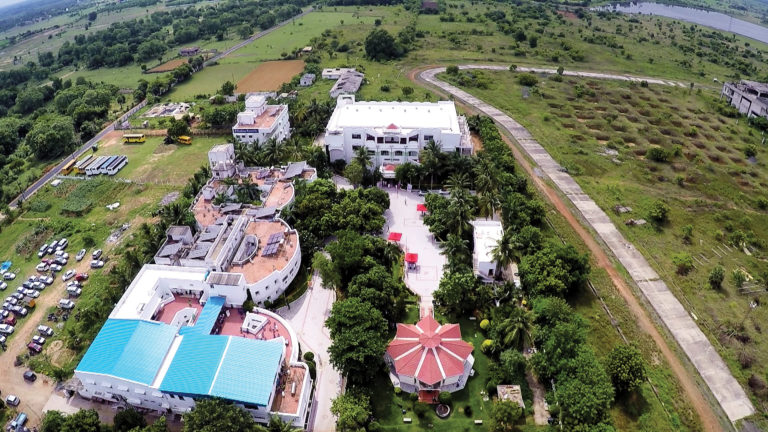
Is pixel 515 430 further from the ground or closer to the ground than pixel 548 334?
closer to the ground

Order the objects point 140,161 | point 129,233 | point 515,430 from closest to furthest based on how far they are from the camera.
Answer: point 515,430, point 129,233, point 140,161

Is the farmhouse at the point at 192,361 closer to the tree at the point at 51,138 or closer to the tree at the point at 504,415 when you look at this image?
the tree at the point at 504,415

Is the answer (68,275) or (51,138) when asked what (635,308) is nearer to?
(68,275)

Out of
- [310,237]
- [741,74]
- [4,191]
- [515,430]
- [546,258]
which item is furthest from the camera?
[741,74]

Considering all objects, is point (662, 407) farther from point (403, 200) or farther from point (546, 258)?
point (403, 200)

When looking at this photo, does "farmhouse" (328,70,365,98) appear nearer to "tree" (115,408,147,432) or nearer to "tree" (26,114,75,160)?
"tree" (26,114,75,160)

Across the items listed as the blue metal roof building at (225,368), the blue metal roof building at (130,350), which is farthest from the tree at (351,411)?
the blue metal roof building at (130,350)

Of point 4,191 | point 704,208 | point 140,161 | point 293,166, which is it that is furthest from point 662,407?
point 4,191
